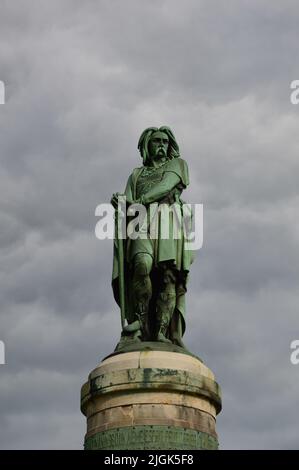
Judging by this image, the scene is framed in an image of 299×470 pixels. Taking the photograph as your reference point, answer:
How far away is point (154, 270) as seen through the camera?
16797mm

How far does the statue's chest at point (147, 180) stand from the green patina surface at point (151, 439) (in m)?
4.93

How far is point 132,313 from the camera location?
16812mm

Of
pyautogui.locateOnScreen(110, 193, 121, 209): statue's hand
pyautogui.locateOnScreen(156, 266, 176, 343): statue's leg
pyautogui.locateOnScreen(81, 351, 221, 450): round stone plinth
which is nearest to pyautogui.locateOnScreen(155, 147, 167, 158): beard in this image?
pyautogui.locateOnScreen(110, 193, 121, 209): statue's hand

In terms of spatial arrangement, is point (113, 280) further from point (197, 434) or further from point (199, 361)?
point (197, 434)

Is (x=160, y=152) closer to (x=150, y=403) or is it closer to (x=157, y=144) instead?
A: (x=157, y=144)

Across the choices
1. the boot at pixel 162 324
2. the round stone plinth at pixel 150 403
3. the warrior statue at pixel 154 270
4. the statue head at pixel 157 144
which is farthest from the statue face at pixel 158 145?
the round stone plinth at pixel 150 403

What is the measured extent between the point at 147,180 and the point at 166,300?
2480 millimetres

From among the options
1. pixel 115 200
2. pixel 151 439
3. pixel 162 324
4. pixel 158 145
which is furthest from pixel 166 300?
pixel 158 145

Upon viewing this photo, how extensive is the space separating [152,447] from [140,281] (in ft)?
11.1

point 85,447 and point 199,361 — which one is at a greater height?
point 199,361

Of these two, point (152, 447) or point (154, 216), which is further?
point (154, 216)

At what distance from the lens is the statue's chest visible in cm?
1745
